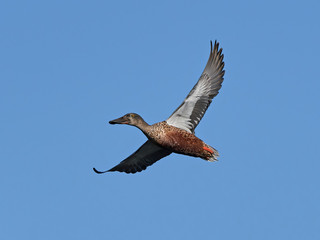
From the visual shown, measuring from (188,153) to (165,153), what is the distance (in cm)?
201

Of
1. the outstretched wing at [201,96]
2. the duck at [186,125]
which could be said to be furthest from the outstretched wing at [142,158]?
the outstretched wing at [201,96]

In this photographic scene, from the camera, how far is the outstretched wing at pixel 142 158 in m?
17.3

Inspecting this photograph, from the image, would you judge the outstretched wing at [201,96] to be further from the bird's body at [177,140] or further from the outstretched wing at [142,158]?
the outstretched wing at [142,158]

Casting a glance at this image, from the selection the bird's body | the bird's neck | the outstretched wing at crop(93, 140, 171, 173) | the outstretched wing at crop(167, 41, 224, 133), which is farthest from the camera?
the outstretched wing at crop(93, 140, 171, 173)

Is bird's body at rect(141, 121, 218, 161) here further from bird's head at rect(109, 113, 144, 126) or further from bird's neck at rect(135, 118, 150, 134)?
bird's head at rect(109, 113, 144, 126)

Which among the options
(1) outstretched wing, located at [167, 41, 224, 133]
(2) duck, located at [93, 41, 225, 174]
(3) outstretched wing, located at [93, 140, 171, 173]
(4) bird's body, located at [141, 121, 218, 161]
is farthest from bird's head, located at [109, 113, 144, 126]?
(3) outstretched wing, located at [93, 140, 171, 173]

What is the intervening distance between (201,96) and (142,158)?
2.80 m

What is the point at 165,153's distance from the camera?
691 inches

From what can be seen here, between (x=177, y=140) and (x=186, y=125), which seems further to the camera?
(x=186, y=125)

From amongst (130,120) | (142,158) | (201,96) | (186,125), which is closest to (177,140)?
(186,125)

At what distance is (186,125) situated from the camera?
16.2m

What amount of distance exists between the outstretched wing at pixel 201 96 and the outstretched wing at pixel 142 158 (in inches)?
53.2

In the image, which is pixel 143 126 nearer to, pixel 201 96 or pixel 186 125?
pixel 186 125

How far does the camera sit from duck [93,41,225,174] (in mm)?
15570
